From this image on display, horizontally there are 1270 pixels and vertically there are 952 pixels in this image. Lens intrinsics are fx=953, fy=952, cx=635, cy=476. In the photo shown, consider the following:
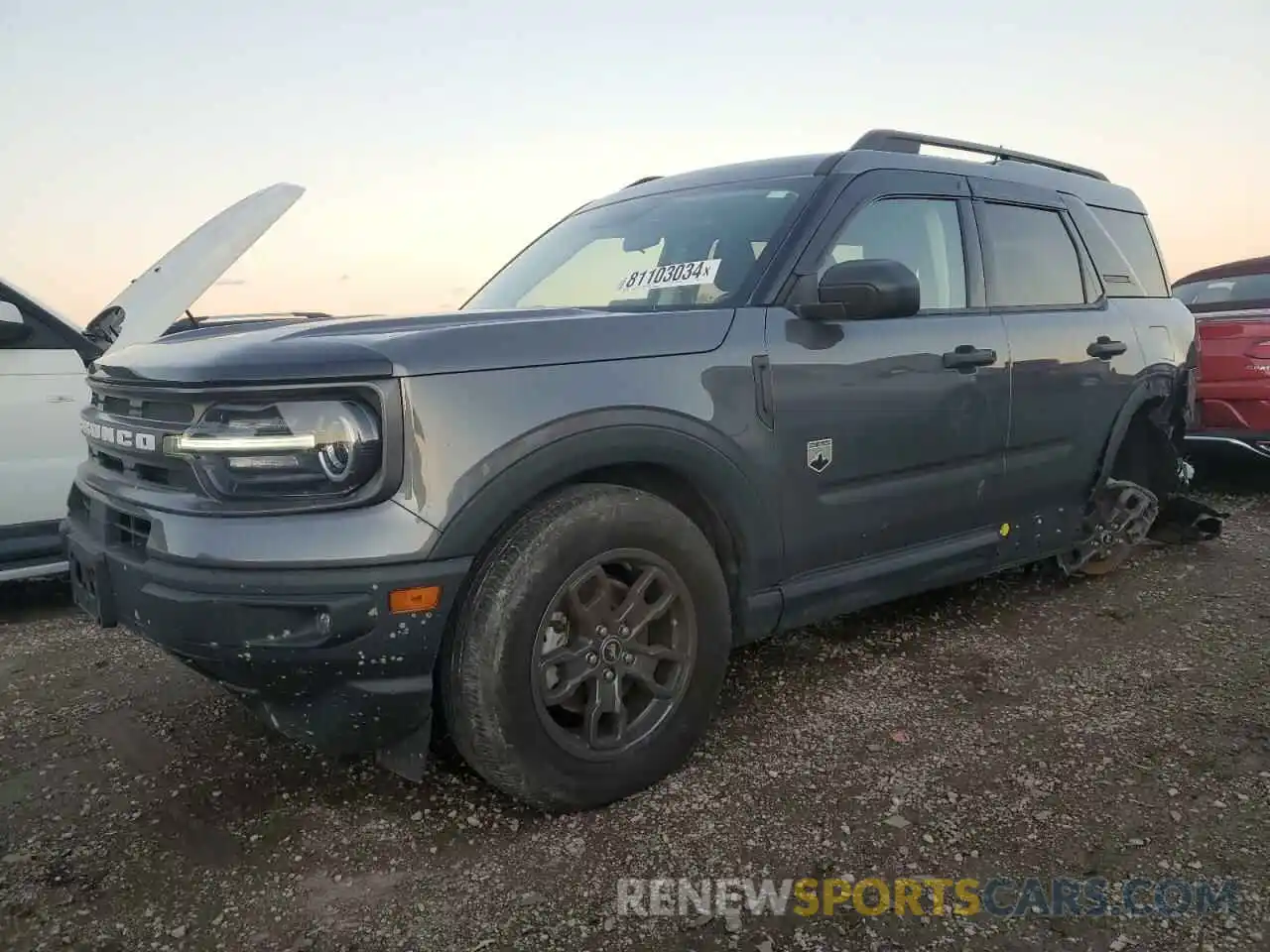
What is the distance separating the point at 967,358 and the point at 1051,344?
640mm

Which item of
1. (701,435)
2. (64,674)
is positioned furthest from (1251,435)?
(64,674)

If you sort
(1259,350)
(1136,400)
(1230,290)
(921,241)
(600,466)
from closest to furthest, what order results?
(600,466)
(921,241)
(1136,400)
(1259,350)
(1230,290)

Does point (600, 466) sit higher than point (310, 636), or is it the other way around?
point (600, 466)

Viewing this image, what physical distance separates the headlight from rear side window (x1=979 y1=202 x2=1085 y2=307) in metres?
2.52

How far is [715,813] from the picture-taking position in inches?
98.7

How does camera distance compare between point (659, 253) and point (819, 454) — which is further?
point (659, 253)

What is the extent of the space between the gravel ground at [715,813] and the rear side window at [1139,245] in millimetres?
1835

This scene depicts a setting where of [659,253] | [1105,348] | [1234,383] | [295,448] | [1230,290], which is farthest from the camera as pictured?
[1230,290]

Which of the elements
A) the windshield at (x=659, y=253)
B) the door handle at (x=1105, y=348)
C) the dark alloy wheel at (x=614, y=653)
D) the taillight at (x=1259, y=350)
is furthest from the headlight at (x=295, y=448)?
the taillight at (x=1259, y=350)

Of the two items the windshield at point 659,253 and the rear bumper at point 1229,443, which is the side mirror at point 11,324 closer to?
the windshield at point 659,253

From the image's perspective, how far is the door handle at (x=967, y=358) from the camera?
3.31 meters

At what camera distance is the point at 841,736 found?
295 cm

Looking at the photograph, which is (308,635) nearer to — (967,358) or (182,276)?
(967,358)

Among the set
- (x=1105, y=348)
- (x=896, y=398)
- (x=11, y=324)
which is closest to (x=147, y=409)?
(x=896, y=398)
